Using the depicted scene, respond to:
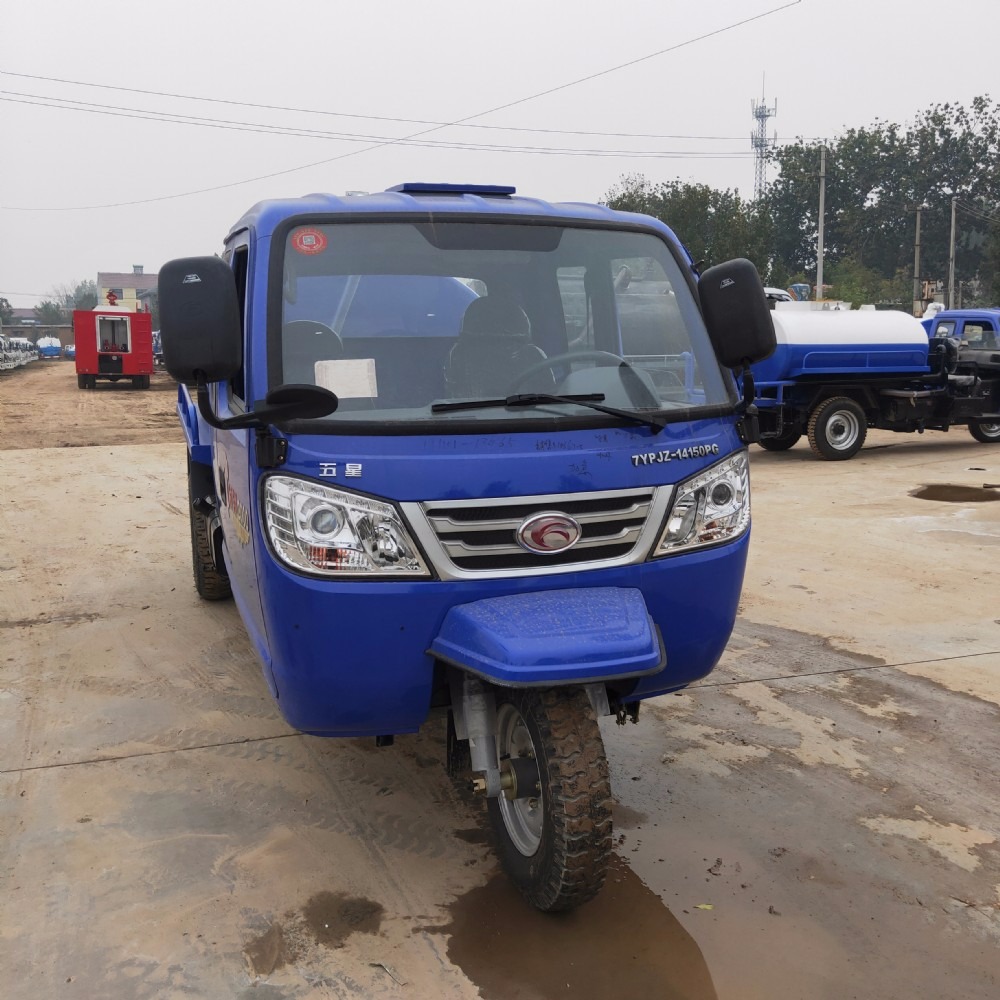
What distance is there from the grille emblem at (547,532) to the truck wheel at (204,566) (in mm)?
3771

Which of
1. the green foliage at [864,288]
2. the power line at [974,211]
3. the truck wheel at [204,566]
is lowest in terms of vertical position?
the truck wheel at [204,566]

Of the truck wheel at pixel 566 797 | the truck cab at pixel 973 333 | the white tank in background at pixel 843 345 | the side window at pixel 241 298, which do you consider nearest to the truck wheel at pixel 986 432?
the truck cab at pixel 973 333

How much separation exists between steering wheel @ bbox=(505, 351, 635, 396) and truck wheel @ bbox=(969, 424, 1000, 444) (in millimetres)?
14335

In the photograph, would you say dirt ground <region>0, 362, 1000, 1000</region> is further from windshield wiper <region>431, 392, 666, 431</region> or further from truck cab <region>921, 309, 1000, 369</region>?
truck cab <region>921, 309, 1000, 369</region>

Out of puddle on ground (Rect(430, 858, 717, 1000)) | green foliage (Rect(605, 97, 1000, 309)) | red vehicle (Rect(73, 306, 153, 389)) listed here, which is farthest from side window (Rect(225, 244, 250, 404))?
green foliage (Rect(605, 97, 1000, 309))

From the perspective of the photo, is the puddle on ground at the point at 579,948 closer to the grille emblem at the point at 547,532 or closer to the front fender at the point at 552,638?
the front fender at the point at 552,638

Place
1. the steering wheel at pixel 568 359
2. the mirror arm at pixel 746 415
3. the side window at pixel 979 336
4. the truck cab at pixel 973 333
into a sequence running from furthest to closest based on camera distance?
the side window at pixel 979 336, the truck cab at pixel 973 333, the mirror arm at pixel 746 415, the steering wheel at pixel 568 359

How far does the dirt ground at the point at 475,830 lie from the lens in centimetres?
298

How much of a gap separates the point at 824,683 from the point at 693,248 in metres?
42.9

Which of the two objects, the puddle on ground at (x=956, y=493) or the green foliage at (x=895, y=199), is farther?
the green foliage at (x=895, y=199)

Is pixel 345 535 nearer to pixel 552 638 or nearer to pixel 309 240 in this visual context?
pixel 552 638

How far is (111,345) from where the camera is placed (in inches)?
1190

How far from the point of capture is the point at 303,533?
313 centimetres

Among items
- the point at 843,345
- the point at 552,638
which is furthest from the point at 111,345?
the point at 552,638
